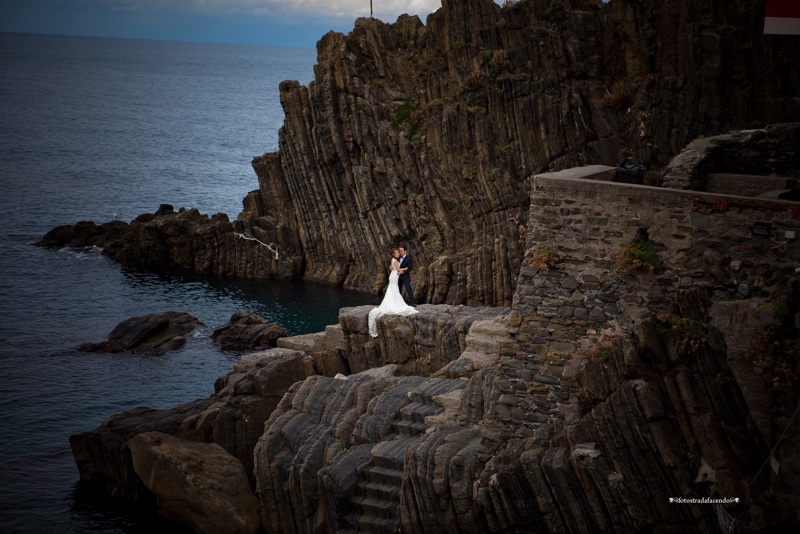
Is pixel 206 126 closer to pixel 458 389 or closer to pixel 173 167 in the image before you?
pixel 173 167

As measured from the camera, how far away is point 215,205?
98.8 m

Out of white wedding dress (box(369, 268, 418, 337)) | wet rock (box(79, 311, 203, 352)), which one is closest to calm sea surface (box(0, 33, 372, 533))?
wet rock (box(79, 311, 203, 352))

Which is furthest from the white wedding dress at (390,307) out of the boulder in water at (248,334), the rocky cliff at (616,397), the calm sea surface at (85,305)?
the boulder in water at (248,334)

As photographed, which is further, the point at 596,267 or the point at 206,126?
the point at 206,126

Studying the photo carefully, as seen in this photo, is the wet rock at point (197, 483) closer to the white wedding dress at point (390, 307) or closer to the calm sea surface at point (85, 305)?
the calm sea surface at point (85, 305)

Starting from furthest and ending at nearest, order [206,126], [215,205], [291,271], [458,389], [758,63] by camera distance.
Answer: [206,126]
[215,205]
[291,271]
[758,63]
[458,389]

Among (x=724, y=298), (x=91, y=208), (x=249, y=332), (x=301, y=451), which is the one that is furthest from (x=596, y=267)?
(x=91, y=208)

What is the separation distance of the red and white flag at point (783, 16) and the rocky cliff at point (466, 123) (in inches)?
1304

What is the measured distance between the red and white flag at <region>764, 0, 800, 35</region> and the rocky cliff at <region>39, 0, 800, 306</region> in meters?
33.1

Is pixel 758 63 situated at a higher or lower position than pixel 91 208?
higher

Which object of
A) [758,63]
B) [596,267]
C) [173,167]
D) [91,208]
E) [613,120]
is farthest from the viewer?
[173,167]

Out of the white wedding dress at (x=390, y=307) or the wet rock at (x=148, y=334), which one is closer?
the white wedding dress at (x=390, y=307)

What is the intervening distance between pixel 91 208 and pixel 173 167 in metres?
33.3

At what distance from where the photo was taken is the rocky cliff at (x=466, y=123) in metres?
53.3
